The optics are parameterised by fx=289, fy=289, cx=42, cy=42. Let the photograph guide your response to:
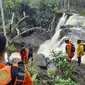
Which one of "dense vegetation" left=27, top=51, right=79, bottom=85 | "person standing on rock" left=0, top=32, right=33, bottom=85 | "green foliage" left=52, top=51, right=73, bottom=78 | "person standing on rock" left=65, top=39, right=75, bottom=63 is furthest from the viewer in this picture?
"person standing on rock" left=65, top=39, right=75, bottom=63

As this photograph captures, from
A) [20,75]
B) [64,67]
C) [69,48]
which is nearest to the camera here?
[20,75]

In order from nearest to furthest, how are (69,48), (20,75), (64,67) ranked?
(20,75) → (64,67) → (69,48)

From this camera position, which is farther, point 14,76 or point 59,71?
point 59,71

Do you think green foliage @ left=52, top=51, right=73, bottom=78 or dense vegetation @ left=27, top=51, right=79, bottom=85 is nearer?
dense vegetation @ left=27, top=51, right=79, bottom=85

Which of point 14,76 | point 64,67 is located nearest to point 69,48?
point 64,67

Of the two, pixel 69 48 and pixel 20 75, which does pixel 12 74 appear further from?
pixel 69 48

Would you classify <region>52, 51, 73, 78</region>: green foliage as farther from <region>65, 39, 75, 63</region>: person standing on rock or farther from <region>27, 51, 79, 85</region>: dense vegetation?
<region>65, 39, 75, 63</region>: person standing on rock

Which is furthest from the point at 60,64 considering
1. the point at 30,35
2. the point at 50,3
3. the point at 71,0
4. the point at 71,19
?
the point at 71,0

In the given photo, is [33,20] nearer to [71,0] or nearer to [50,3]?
[50,3]

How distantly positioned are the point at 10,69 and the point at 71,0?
34.2 meters

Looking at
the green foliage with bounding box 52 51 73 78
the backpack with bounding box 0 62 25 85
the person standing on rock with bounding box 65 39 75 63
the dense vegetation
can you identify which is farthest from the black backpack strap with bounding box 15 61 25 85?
the person standing on rock with bounding box 65 39 75 63

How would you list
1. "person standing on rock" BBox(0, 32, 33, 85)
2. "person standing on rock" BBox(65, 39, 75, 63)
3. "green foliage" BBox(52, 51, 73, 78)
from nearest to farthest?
"person standing on rock" BBox(0, 32, 33, 85), "green foliage" BBox(52, 51, 73, 78), "person standing on rock" BBox(65, 39, 75, 63)

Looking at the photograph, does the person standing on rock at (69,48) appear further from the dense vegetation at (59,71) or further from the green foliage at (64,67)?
the green foliage at (64,67)

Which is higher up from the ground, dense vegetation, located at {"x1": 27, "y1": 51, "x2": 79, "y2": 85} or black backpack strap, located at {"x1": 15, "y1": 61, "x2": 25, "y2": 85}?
black backpack strap, located at {"x1": 15, "y1": 61, "x2": 25, "y2": 85}
